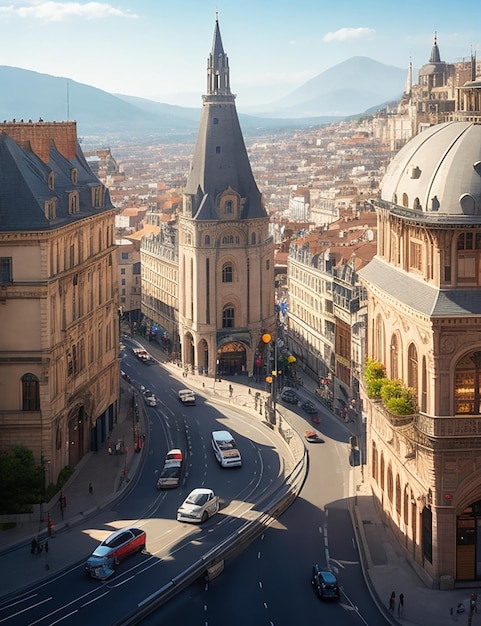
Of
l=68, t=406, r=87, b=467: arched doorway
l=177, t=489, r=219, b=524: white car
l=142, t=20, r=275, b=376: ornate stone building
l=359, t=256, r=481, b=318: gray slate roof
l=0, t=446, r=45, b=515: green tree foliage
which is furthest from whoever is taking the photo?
l=142, t=20, r=275, b=376: ornate stone building

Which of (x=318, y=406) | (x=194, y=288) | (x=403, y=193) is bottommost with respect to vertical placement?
(x=318, y=406)

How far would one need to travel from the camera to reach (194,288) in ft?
398

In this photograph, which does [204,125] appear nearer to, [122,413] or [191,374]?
[191,374]

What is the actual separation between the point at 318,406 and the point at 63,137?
35.8 meters

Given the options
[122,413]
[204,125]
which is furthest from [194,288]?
[122,413]

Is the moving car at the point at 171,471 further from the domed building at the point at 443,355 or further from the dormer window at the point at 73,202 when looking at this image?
the domed building at the point at 443,355

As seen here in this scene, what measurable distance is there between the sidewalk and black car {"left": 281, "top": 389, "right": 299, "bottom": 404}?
20.4 metres

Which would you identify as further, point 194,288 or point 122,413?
point 194,288

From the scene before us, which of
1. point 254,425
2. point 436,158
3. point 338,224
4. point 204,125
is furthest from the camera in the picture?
point 338,224

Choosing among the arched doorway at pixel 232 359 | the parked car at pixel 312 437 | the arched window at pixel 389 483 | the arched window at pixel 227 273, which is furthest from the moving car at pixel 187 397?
the arched window at pixel 389 483

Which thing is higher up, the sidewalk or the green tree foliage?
the green tree foliage

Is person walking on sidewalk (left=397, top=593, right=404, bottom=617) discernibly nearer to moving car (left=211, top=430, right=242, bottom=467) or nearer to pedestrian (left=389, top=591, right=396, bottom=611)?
pedestrian (left=389, top=591, right=396, bottom=611)

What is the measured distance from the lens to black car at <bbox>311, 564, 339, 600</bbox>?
5453cm

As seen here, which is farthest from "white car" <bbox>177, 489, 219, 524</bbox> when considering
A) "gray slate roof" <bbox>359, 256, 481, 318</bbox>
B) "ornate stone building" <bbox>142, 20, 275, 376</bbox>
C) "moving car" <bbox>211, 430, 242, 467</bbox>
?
"ornate stone building" <bbox>142, 20, 275, 376</bbox>
